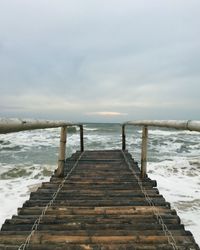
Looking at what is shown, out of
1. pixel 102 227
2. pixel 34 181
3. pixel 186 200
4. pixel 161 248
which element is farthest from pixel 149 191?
pixel 34 181

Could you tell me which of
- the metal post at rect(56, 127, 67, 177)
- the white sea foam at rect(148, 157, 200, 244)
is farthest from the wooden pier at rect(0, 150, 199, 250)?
the white sea foam at rect(148, 157, 200, 244)

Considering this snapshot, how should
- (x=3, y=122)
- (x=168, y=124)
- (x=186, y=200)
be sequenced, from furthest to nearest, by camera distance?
1. (x=186, y=200)
2. (x=168, y=124)
3. (x=3, y=122)

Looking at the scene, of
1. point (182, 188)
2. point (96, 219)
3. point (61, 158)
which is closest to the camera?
point (96, 219)

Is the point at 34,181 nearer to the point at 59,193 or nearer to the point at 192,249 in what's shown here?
the point at 59,193

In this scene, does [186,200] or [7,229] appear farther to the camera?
[186,200]

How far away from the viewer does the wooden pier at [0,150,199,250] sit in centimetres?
277

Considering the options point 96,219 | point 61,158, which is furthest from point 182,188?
point 96,219

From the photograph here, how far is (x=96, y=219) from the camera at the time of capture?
3355mm

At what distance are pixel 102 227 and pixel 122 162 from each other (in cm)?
486

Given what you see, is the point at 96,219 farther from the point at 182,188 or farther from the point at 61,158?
the point at 182,188

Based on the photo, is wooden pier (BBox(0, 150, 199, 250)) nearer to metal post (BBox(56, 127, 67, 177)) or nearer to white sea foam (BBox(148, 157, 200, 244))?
metal post (BBox(56, 127, 67, 177))

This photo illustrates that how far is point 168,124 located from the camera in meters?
4.04

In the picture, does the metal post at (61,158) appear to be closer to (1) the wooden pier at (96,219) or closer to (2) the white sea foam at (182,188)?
(1) the wooden pier at (96,219)

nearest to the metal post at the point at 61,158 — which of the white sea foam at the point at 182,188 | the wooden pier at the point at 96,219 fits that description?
the wooden pier at the point at 96,219
